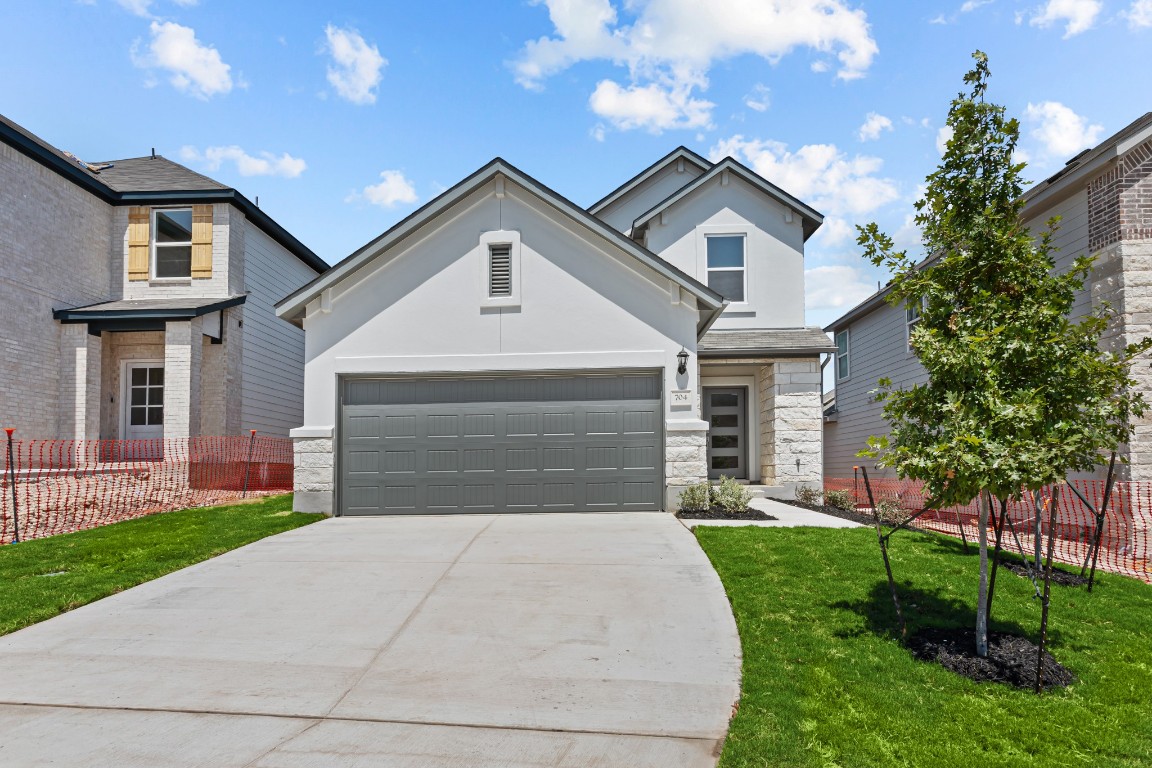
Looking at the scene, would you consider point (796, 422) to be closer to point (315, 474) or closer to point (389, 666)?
point (315, 474)

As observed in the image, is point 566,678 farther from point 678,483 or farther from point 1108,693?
point 678,483

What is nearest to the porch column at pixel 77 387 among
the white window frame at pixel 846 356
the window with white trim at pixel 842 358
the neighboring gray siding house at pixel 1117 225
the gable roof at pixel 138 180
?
the gable roof at pixel 138 180

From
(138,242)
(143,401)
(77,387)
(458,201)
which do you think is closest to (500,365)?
(458,201)

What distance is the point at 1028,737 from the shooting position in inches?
183

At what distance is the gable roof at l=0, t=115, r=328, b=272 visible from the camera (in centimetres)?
1664

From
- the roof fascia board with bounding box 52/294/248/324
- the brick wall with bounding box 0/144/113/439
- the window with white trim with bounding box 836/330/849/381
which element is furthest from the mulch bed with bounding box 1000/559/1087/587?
the brick wall with bounding box 0/144/113/439

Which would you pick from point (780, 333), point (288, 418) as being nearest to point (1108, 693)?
point (780, 333)

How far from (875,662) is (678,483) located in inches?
289

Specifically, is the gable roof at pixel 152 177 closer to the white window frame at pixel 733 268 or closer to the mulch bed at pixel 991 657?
the white window frame at pixel 733 268

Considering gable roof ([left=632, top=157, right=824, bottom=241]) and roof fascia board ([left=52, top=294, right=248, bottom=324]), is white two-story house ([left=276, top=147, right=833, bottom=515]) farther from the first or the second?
roof fascia board ([left=52, top=294, right=248, bottom=324])

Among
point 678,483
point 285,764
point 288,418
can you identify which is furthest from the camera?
point 288,418

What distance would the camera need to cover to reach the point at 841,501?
49.7 feet

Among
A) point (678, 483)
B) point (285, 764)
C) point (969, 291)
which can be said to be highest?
point (969, 291)

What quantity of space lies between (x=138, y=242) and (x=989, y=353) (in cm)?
1958
